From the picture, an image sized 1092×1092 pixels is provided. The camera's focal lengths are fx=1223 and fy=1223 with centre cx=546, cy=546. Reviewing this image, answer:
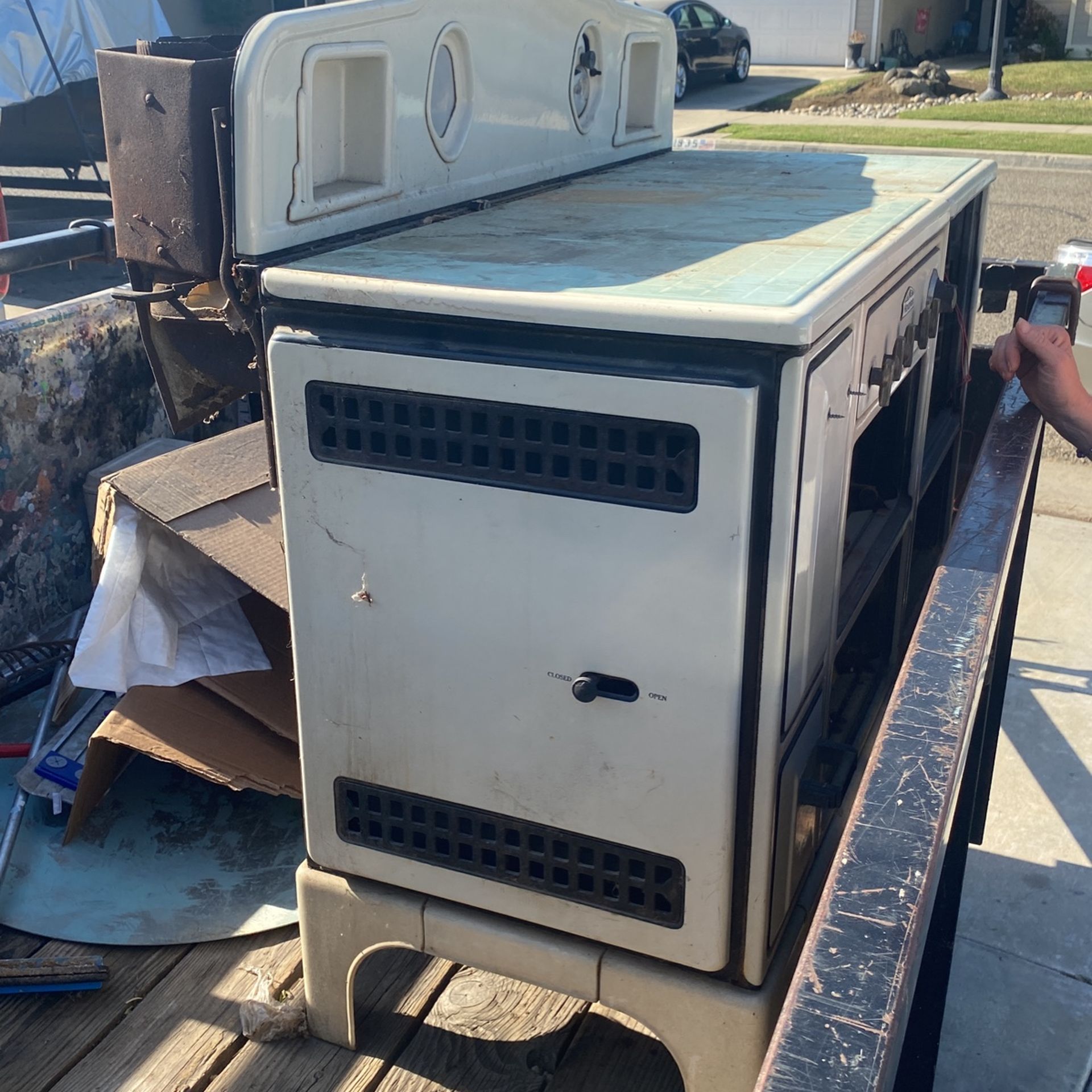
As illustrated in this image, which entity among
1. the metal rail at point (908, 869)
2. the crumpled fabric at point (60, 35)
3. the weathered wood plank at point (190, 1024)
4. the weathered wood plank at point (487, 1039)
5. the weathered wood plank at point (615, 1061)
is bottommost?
the weathered wood plank at point (615, 1061)

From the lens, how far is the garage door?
23672 millimetres

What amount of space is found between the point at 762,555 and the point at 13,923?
1.72 metres

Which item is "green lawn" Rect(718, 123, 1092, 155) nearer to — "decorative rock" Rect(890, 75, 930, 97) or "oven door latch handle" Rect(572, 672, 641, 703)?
"decorative rock" Rect(890, 75, 930, 97)

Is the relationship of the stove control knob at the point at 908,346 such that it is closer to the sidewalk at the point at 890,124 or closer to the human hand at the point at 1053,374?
the human hand at the point at 1053,374

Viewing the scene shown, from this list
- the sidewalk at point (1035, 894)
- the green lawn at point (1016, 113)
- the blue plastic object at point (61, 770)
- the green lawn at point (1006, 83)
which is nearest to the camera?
the sidewalk at point (1035, 894)

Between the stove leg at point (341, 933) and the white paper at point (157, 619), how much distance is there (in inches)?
26.4

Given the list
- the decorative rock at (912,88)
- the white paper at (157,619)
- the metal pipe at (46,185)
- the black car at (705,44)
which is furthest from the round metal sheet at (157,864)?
the decorative rock at (912,88)

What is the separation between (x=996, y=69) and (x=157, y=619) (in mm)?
17356

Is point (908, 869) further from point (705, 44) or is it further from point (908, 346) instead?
point (705, 44)

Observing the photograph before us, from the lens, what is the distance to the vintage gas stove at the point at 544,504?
149 cm

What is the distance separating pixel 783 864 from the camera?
1763 mm

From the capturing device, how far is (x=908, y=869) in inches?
41.3

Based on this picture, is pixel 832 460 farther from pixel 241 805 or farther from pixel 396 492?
pixel 241 805

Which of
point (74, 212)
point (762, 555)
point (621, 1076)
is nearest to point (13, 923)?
point (621, 1076)
